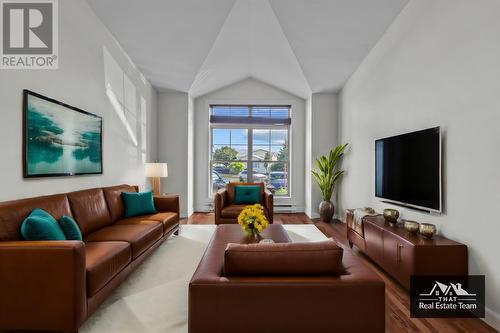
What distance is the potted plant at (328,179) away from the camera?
18.2 ft

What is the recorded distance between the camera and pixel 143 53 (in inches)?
178

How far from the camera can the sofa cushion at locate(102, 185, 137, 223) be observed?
347cm

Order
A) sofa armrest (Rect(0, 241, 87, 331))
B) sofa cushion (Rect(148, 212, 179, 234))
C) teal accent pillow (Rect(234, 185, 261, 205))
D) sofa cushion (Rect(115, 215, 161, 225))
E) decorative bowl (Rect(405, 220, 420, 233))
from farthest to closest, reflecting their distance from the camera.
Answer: teal accent pillow (Rect(234, 185, 261, 205)), sofa cushion (Rect(148, 212, 179, 234)), sofa cushion (Rect(115, 215, 161, 225)), decorative bowl (Rect(405, 220, 420, 233)), sofa armrest (Rect(0, 241, 87, 331))

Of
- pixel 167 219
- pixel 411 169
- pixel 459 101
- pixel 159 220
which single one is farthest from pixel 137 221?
pixel 459 101

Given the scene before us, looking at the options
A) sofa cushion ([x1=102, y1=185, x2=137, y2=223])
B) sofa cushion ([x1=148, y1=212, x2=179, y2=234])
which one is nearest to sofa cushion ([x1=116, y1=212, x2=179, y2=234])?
sofa cushion ([x1=148, y1=212, x2=179, y2=234])

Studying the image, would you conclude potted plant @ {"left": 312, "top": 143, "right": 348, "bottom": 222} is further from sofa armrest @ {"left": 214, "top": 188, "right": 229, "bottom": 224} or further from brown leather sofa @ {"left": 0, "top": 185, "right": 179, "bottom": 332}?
brown leather sofa @ {"left": 0, "top": 185, "right": 179, "bottom": 332}

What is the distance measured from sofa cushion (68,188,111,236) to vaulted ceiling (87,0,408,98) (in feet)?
7.68

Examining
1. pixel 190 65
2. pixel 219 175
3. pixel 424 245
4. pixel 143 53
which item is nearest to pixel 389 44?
pixel 424 245

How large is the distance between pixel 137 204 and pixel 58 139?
1.32m

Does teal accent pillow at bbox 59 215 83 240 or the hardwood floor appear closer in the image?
the hardwood floor

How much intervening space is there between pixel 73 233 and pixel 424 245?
117 inches

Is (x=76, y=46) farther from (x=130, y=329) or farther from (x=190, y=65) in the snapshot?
(x=130, y=329)

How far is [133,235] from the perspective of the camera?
2805mm
